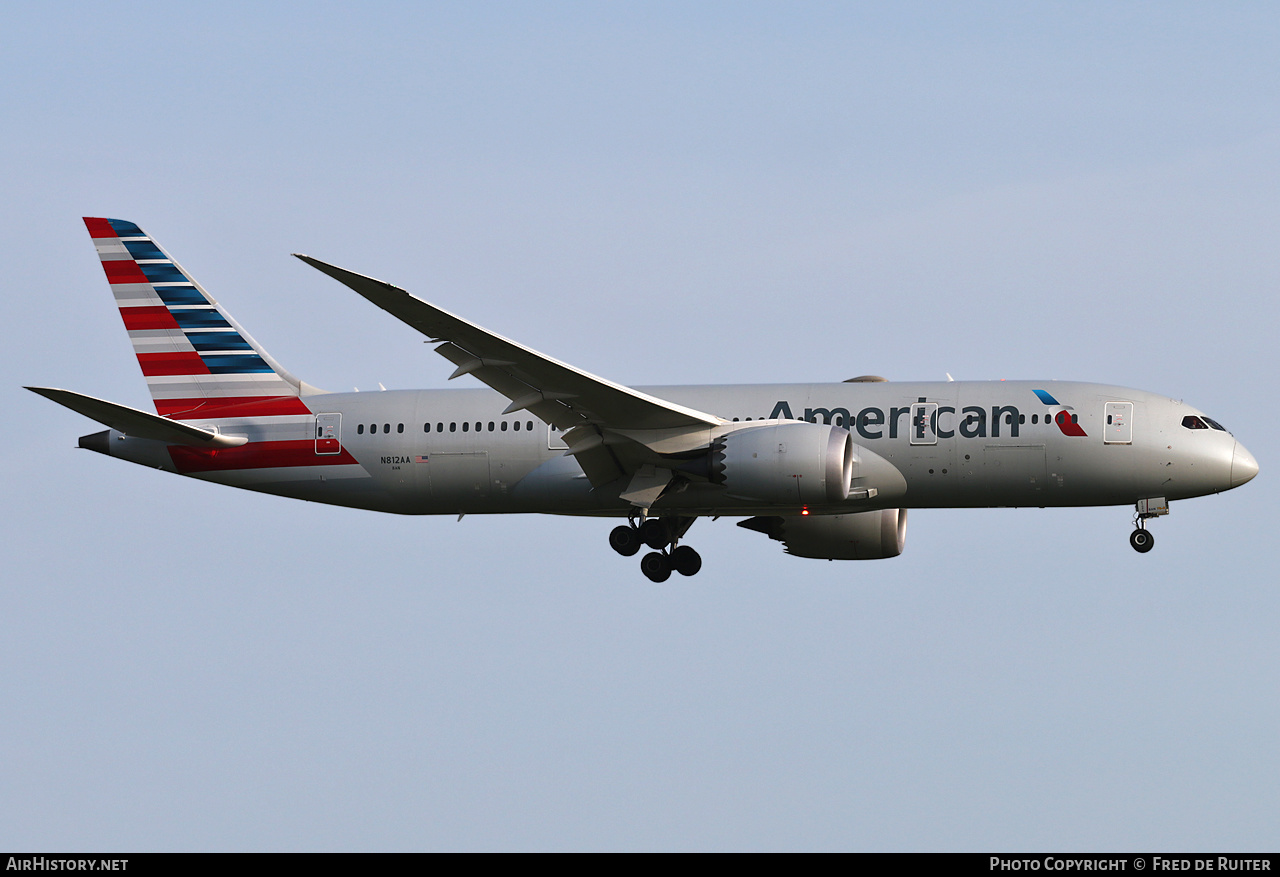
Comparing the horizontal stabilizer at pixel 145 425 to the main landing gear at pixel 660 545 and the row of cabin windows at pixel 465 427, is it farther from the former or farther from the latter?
the main landing gear at pixel 660 545

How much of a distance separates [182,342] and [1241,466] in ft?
83.5

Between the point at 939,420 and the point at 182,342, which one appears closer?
the point at 939,420

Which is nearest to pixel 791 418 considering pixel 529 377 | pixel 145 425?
pixel 529 377

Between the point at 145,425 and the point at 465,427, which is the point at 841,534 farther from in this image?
the point at 145,425

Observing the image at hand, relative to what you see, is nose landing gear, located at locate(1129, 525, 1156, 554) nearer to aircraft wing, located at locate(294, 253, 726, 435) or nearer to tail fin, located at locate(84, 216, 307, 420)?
aircraft wing, located at locate(294, 253, 726, 435)

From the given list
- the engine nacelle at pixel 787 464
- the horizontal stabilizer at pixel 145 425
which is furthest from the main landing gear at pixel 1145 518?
the horizontal stabilizer at pixel 145 425

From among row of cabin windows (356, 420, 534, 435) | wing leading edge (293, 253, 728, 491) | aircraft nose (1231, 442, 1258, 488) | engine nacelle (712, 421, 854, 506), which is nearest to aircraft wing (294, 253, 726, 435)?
wing leading edge (293, 253, 728, 491)

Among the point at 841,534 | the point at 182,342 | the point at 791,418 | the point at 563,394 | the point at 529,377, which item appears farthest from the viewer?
the point at 182,342

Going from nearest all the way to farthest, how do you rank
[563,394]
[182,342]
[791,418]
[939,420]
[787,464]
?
[787,464] < [563,394] < [939,420] < [791,418] < [182,342]

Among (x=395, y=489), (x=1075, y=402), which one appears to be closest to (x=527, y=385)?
(x=395, y=489)

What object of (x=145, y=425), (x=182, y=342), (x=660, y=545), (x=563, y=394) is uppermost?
(x=182, y=342)

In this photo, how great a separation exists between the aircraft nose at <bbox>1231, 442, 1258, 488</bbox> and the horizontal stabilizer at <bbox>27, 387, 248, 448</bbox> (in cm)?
2273

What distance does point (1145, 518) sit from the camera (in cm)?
3522

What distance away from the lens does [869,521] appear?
1565 inches
